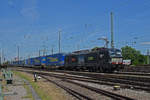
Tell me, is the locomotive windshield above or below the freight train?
above

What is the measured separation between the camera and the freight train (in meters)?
27.0

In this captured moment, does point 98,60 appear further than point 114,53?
Yes

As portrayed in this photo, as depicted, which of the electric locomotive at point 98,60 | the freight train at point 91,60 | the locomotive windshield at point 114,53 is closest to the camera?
the electric locomotive at point 98,60

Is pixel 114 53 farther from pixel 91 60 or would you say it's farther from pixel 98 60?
pixel 91 60

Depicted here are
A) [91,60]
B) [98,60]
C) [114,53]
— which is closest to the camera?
[114,53]

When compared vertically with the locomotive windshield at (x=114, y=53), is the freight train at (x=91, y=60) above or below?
below

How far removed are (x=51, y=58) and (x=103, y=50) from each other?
2298 centimetres

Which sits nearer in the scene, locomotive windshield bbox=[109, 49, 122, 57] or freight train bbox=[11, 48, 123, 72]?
freight train bbox=[11, 48, 123, 72]

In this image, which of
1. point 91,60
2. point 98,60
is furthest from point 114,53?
point 91,60

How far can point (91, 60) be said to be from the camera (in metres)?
31.8

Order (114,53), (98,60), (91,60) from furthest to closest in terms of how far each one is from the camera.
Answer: (91,60)
(98,60)
(114,53)

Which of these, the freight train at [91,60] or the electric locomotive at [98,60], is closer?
the electric locomotive at [98,60]

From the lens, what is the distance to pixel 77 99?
35.5 feet

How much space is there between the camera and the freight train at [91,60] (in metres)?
27.0
